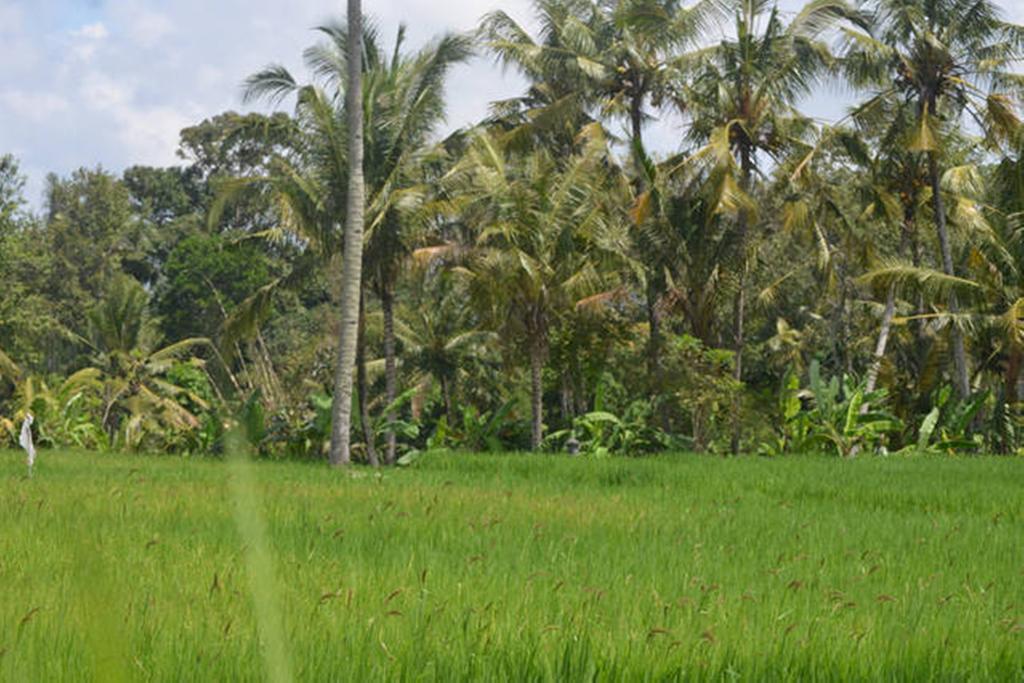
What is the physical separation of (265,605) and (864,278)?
18.5m

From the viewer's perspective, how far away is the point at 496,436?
19.6 m

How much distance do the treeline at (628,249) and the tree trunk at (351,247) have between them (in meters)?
1.50

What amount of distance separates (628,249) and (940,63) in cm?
644

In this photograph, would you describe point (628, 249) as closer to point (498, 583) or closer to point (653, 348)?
point (653, 348)

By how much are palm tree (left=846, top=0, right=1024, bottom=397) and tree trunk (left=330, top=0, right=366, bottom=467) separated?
31.3ft

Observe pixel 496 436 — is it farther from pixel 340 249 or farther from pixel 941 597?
pixel 941 597

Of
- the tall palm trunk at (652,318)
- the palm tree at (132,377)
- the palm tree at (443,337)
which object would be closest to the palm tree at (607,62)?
the tall palm trunk at (652,318)

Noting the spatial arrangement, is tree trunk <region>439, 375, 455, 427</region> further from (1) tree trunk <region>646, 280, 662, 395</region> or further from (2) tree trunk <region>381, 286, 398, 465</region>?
(1) tree trunk <region>646, 280, 662, 395</region>

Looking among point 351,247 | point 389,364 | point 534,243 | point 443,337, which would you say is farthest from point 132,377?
point 534,243

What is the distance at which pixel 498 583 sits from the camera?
4.92 meters

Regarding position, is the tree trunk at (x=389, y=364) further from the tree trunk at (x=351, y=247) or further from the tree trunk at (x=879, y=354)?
the tree trunk at (x=879, y=354)

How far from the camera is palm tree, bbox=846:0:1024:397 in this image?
18.6 m

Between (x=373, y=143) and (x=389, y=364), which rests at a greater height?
(x=373, y=143)

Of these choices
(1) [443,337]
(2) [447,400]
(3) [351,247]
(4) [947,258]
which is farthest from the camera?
(1) [443,337]
